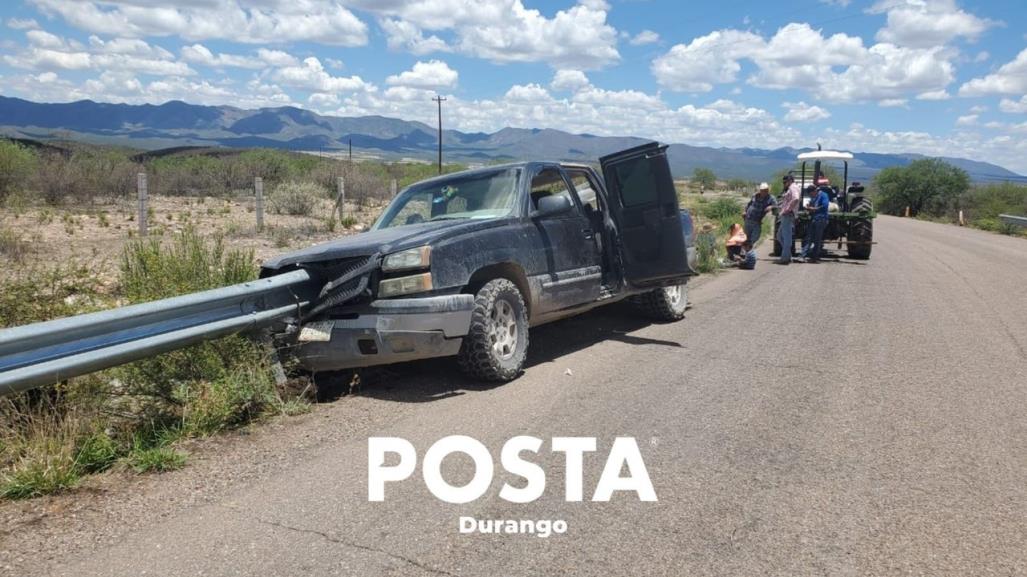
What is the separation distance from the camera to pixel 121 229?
66.2 ft

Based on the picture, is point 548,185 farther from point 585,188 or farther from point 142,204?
point 142,204

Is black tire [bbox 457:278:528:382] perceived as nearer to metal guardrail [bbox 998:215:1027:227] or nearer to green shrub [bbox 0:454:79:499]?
green shrub [bbox 0:454:79:499]

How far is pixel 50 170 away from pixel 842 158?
25.4 metres

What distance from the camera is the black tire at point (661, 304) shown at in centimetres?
897

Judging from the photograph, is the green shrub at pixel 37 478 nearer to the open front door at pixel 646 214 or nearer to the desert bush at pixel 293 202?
the open front door at pixel 646 214

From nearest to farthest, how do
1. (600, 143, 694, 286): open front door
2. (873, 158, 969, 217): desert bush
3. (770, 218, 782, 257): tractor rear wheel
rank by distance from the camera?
(600, 143, 694, 286): open front door → (770, 218, 782, 257): tractor rear wheel → (873, 158, 969, 217): desert bush

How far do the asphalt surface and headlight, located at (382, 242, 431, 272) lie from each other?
1001mm

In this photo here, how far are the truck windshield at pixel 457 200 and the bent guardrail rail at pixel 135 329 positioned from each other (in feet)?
5.52

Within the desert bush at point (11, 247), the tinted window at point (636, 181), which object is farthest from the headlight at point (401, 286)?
the desert bush at point (11, 247)

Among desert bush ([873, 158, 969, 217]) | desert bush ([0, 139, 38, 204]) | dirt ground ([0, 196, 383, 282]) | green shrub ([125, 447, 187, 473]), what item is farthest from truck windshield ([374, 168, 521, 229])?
desert bush ([873, 158, 969, 217])

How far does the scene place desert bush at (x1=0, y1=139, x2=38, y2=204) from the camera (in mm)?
24594

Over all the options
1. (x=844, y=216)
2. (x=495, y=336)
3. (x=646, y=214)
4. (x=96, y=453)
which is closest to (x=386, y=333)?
(x=495, y=336)

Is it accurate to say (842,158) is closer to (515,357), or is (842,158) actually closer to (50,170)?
(515,357)

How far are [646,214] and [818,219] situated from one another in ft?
33.3
